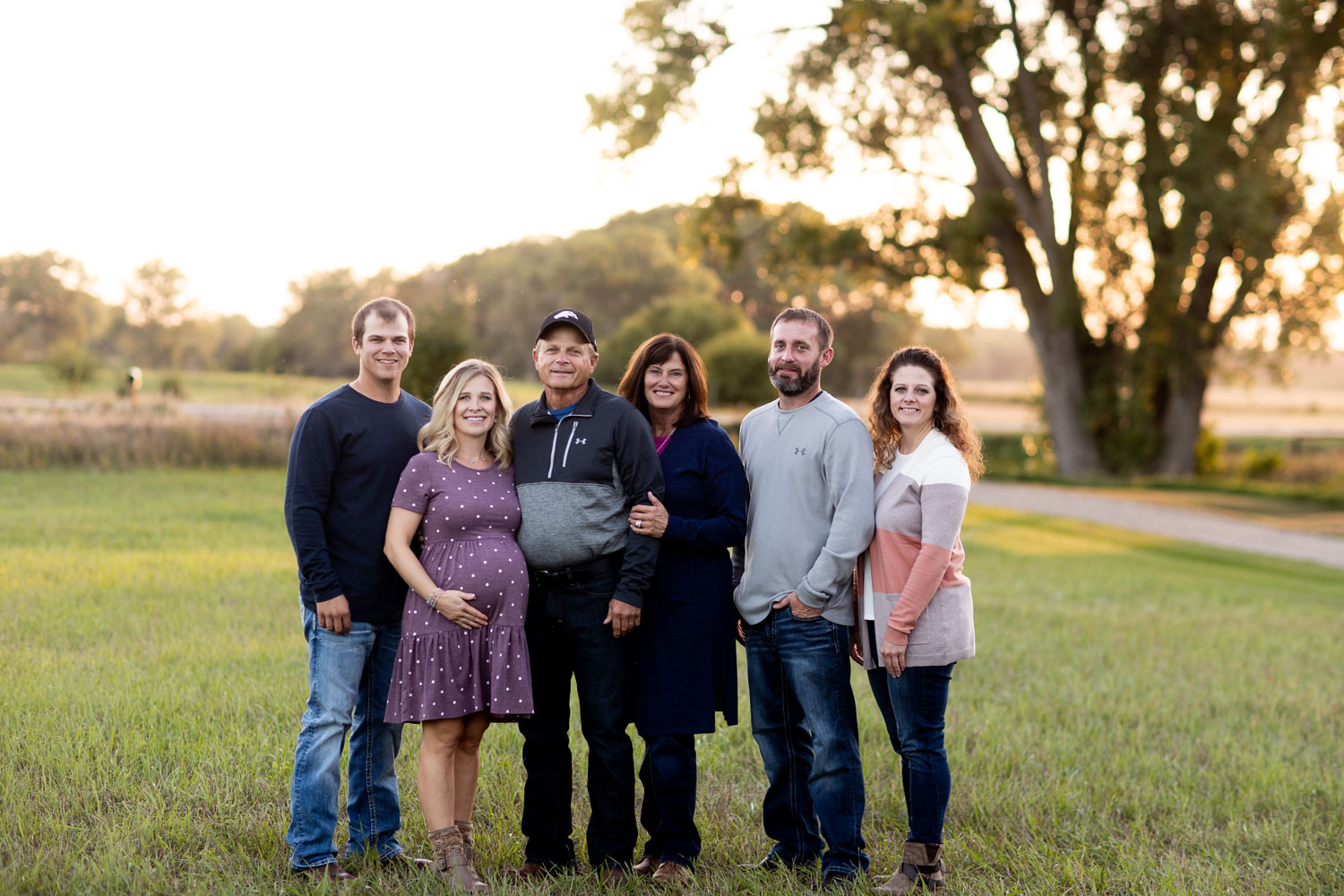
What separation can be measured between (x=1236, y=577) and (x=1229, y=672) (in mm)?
6621

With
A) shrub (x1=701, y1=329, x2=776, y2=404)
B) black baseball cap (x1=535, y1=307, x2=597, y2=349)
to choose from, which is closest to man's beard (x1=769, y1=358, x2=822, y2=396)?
black baseball cap (x1=535, y1=307, x2=597, y2=349)

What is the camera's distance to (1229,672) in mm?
7965

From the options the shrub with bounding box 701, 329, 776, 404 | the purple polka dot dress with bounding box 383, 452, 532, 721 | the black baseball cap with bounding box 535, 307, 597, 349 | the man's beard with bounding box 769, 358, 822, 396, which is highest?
the shrub with bounding box 701, 329, 776, 404

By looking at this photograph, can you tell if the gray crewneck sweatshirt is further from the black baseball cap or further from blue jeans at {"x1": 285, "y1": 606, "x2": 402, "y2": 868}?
blue jeans at {"x1": 285, "y1": 606, "x2": 402, "y2": 868}

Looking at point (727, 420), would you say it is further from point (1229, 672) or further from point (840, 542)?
point (840, 542)

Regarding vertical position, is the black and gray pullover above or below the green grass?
above

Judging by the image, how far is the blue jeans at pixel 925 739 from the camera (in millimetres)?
3875

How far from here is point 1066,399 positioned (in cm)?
2502

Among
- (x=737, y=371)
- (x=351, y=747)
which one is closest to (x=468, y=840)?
(x=351, y=747)

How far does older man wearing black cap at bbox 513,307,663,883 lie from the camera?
152 inches

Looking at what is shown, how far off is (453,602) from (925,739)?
1809mm

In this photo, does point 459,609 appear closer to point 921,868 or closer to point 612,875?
point 612,875

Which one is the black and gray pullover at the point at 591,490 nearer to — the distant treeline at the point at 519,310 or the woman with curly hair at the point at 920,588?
the woman with curly hair at the point at 920,588

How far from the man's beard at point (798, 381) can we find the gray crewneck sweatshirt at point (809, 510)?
0.08m
